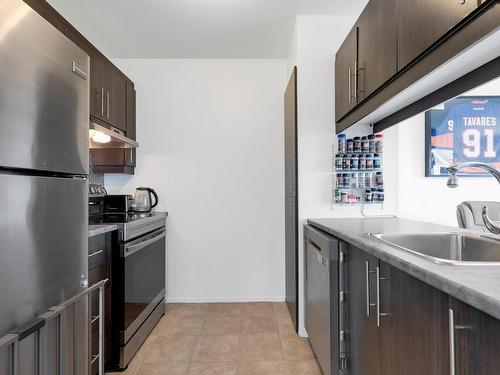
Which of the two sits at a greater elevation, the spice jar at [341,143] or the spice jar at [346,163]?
the spice jar at [341,143]

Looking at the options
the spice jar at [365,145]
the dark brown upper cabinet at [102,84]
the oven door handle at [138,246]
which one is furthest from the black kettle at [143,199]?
the spice jar at [365,145]

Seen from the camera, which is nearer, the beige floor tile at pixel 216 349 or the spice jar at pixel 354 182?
the beige floor tile at pixel 216 349

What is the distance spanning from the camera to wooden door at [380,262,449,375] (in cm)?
82

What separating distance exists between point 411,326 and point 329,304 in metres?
0.69

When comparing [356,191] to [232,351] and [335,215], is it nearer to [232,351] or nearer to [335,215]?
[335,215]

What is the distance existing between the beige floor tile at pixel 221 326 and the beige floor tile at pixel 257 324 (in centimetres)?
6

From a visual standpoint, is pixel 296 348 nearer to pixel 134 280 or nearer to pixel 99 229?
pixel 134 280

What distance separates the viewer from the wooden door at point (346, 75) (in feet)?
6.39

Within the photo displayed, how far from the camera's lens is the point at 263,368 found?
78.2 inches

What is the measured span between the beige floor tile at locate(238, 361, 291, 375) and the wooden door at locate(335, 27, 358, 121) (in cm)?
169

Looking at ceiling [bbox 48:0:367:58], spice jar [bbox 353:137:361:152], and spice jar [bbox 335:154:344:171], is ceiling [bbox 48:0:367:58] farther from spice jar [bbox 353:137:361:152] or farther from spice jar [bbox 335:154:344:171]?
spice jar [bbox 335:154:344:171]

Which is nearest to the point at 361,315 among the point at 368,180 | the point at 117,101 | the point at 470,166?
the point at 470,166

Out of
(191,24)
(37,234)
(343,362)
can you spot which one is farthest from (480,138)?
(37,234)

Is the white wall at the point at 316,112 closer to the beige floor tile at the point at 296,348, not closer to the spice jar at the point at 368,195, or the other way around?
the beige floor tile at the point at 296,348
